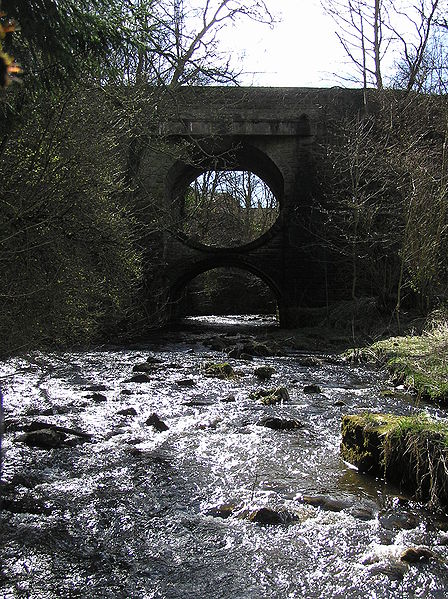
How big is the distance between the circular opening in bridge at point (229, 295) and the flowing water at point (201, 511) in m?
20.8

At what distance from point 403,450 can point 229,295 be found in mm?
24699

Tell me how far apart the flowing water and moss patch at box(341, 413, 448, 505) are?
0.14 meters

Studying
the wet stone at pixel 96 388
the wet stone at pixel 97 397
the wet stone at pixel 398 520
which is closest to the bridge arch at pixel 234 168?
the wet stone at pixel 96 388

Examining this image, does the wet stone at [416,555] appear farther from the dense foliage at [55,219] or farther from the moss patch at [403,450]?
the dense foliage at [55,219]

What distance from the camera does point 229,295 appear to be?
96.7ft

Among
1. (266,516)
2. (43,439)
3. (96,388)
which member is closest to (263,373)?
(96,388)

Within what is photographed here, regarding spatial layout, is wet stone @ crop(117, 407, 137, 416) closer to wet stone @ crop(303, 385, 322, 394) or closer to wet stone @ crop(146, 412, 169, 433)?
wet stone @ crop(146, 412, 169, 433)

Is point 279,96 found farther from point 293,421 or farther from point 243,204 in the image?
point 293,421

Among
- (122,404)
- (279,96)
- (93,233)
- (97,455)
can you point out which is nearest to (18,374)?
(122,404)

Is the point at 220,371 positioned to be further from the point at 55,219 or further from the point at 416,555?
the point at 416,555

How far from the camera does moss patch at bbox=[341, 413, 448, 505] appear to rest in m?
4.48

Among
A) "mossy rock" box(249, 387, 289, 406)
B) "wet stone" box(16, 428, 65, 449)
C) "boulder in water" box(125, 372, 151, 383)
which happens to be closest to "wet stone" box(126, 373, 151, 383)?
"boulder in water" box(125, 372, 151, 383)

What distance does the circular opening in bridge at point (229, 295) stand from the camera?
94.2 feet

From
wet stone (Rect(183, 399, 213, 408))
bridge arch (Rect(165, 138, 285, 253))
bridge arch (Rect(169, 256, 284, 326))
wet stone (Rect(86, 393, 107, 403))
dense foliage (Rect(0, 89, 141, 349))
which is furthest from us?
bridge arch (Rect(169, 256, 284, 326))
